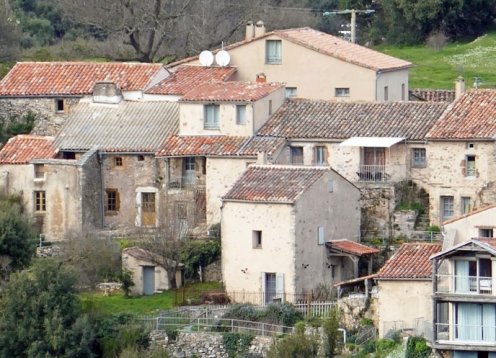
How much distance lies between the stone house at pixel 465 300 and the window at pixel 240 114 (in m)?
12.4

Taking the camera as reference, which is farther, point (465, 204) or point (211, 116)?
point (211, 116)

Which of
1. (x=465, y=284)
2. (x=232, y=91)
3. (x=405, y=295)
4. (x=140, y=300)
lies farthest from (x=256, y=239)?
(x=465, y=284)

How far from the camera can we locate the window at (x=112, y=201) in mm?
81562

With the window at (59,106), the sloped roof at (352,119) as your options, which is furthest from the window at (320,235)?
the window at (59,106)

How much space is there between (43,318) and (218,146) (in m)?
9.24

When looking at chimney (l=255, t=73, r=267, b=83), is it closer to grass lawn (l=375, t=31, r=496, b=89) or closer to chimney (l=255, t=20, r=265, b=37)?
chimney (l=255, t=20, r=265, b=37)

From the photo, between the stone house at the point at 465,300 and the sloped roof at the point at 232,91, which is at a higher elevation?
the sloped roof at the point at 232,91

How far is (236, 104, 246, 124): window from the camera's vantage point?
80.3 metres

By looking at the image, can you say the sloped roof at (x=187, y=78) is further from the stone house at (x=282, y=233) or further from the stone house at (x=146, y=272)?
the stone house at (x=282, y=233)

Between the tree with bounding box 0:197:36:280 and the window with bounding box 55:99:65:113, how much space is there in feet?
25.5

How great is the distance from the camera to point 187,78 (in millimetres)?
85438

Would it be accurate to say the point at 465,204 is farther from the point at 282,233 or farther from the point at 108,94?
the point at 108,94

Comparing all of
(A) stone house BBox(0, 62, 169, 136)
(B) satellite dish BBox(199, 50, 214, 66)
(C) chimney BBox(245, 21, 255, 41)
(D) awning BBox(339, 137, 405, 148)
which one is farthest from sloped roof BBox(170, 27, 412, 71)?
(D) awning BBox(339, 137, 405, 148)

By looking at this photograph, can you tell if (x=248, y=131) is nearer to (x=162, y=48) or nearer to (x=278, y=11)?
(x=162, y=48)
